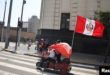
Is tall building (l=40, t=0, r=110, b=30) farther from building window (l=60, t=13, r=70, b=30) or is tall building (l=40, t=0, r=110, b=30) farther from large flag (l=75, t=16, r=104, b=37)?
large flag (l=75, t=16, r=104, b=37)

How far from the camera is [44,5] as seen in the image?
1281 inches

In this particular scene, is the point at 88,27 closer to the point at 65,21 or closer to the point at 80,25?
the point at 80,25

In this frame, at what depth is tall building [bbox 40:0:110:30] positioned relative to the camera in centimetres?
2948

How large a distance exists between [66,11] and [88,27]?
15.0 m

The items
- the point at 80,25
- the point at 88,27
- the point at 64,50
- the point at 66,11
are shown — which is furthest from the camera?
the point at 66,11

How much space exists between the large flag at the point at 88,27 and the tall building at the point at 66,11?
1305 cm

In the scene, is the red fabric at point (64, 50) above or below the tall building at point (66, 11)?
below

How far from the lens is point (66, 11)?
101ft

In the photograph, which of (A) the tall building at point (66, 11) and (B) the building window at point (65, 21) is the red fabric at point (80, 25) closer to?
(A) the tall building at point (66, 11)

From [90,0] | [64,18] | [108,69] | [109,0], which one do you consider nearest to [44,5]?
[64,18]

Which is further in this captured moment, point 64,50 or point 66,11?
point 66,11

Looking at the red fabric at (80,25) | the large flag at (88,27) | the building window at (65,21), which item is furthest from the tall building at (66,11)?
the red fabric at (80,25)

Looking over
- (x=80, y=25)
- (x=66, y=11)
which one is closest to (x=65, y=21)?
(x=66, y=11)

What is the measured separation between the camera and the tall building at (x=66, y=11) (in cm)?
2948
